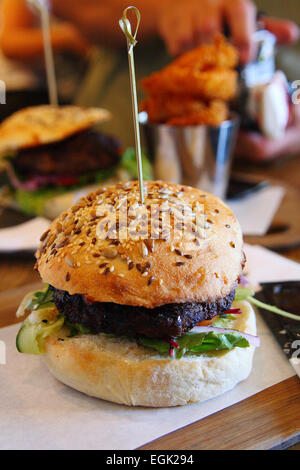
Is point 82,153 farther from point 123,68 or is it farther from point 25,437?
point 25,437

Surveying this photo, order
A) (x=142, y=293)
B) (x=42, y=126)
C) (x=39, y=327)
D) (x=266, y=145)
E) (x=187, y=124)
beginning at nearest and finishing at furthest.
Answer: (x=142, y=293) < (x=39, y=327) < (x=187, y=124) < (x=42, y=126) < (x=266, y=145)

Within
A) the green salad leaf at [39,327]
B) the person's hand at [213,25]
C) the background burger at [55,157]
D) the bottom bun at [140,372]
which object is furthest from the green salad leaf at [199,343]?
the person's hand at [213,25]

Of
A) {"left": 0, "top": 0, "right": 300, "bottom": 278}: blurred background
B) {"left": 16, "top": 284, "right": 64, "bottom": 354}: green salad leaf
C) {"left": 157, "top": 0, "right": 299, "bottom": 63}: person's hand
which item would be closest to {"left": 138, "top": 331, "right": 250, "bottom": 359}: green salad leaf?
{"left": 16, "top": 284, "right": 64, "bottom": 354}: green salad leaf

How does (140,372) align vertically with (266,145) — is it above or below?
above

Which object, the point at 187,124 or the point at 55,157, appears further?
the point at 55,157

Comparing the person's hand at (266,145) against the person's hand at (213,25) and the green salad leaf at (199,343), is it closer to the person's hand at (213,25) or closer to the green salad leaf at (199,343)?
the person's hand at (213,25)

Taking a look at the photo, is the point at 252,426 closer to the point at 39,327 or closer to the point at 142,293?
the point at 142,293

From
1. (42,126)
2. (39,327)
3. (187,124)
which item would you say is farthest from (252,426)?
(42,126)
